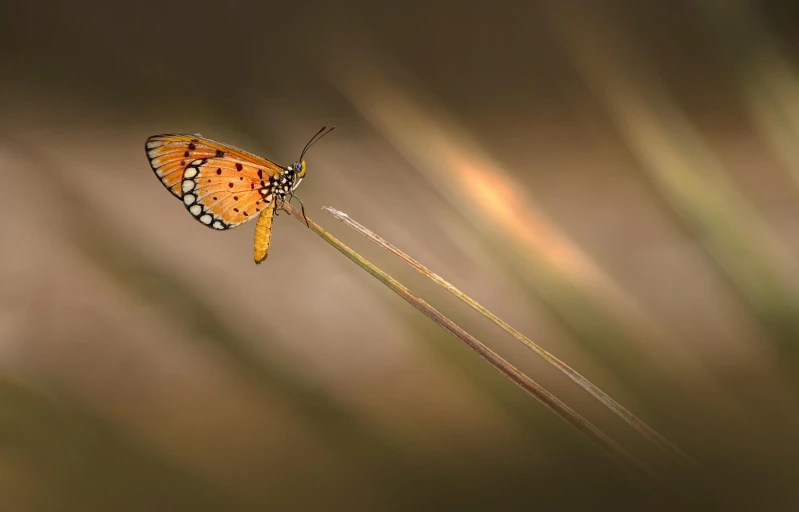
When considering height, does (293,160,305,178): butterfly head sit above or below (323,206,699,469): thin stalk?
above

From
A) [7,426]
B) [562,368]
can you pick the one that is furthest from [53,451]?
[562,368]

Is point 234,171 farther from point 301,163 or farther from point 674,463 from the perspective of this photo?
point 674,463

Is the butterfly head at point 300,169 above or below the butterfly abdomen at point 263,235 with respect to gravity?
above

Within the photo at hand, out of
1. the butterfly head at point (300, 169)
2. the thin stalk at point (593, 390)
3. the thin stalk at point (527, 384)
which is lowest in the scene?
the thin stalk at point (527, 384)

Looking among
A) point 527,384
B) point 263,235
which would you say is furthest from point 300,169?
point 527,384

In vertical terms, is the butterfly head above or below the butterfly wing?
above

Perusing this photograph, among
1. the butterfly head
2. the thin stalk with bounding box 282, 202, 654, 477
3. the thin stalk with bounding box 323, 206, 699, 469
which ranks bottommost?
the thin stalk with bounding box 282, 202, 654, 477
